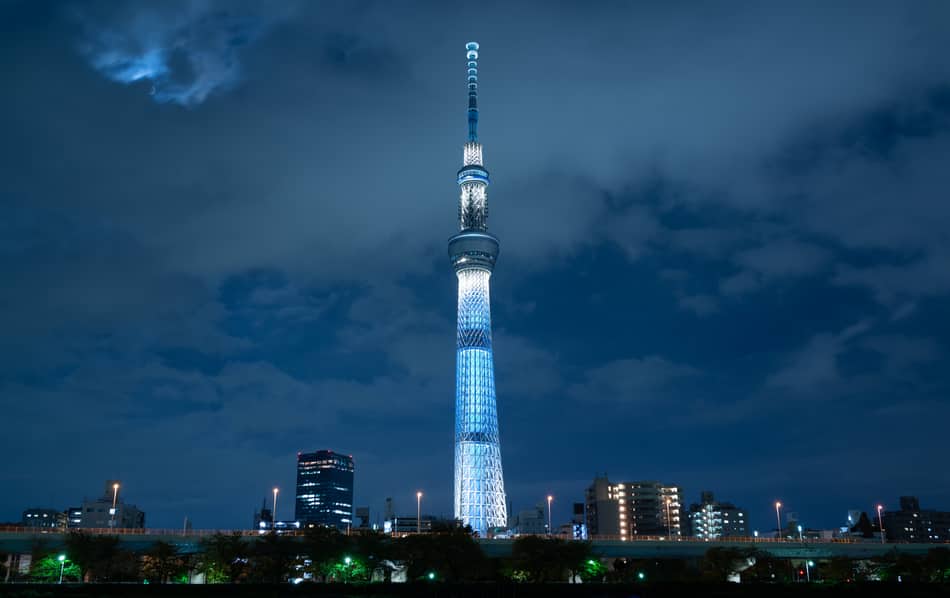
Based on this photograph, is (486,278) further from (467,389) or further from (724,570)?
(724,570)

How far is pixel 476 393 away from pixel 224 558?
273 feet

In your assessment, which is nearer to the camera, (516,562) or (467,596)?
(467,596)

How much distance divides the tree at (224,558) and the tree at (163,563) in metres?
2.72

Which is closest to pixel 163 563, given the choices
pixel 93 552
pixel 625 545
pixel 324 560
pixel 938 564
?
pixel 93 552

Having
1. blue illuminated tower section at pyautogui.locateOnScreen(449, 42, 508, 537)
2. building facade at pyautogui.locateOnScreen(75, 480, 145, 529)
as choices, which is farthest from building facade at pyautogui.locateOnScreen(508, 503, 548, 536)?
building facade at pyautogui.locateOnScreen(75, 480, 145, 529)

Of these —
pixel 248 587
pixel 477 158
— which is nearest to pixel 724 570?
pixel 248 587

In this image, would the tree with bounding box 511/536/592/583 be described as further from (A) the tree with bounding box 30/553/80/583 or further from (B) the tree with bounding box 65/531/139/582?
(A) the tree with bounding box 30/553/80/583

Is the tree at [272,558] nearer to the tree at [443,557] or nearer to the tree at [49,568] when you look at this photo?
the tree at [443,557]

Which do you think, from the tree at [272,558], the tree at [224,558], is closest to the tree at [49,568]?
the tree at [224,558]

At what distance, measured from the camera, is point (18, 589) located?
69.1 metres

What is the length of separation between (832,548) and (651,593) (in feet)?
196

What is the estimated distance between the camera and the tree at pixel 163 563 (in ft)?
313

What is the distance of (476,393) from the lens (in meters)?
171

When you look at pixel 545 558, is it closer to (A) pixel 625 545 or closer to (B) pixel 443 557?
(B) pixel 443 557
